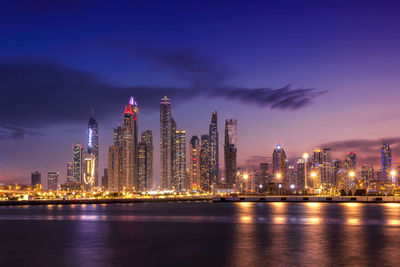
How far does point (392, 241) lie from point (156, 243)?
58.0ft

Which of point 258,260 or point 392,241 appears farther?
point 392,241

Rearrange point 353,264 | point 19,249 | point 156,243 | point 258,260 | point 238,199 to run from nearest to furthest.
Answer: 1. point 353,264
2. point 258,260
3. point 19,249
4. point 156,243
5. point 238,199

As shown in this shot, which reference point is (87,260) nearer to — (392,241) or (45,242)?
(45,242)

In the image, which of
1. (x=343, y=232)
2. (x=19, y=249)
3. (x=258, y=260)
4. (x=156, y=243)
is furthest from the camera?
(x=343, y=232)

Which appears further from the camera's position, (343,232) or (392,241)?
(343,232)

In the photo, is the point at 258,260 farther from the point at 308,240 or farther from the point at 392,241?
the point at 392,241

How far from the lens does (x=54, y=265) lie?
26.0 metres

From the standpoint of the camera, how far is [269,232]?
43.9 m

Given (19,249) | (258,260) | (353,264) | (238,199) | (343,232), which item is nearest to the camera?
(353,264)

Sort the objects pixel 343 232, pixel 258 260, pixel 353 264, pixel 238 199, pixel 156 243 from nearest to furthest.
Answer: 1. pixel 353 264
2. pixel 258 260
3. pixel 156 243
4. pixel 343 232
5. pixel 238 199

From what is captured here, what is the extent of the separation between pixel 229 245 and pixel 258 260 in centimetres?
749

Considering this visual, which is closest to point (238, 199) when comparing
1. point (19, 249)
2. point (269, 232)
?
point (269, 232)

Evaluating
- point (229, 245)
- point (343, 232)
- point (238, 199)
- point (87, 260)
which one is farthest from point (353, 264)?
point (238, 199)

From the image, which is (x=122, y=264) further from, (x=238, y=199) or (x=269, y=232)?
(x=238, y=199)
